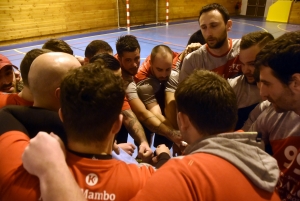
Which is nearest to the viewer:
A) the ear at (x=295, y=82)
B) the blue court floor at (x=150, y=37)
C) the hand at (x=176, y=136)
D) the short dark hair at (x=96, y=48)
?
the ear at (x=295, y=82)

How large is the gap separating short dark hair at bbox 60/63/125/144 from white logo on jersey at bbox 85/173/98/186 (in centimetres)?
16

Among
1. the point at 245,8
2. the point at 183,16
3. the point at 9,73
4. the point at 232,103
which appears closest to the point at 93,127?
the point at 232,103

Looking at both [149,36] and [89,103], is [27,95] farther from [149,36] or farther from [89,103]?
[149,36]

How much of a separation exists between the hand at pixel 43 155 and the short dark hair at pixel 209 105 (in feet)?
2.38

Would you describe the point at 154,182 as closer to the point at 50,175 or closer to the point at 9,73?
the point at 50,175

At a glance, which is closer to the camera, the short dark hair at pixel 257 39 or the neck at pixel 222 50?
the short dark hair at pixel 257 39

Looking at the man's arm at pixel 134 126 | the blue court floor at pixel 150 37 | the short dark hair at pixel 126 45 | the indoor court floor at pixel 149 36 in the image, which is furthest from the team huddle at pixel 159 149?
the indoor court floor at pixel 149 36

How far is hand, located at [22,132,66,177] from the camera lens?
117cm

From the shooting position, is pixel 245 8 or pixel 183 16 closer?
pixel 183 16

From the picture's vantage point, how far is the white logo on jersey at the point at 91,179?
3.99 ft

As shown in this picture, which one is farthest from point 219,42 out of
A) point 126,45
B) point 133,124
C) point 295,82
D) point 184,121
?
point 184,121

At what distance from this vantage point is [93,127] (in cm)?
127

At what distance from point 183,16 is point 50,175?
1813 centimetres

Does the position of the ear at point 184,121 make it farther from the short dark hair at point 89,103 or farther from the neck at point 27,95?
the neck at point 27,95
